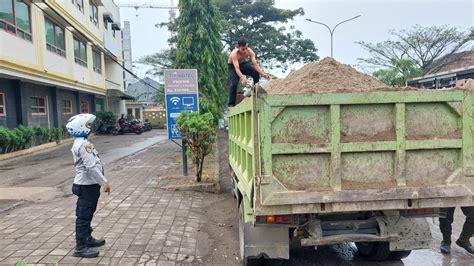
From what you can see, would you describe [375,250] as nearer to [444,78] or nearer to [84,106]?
[444,78]

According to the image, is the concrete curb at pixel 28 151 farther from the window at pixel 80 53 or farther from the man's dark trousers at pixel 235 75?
the man's dark trousers at pixel 235 75

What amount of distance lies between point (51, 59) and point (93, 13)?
1112cm

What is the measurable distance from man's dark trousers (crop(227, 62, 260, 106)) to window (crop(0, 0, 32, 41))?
447 inches

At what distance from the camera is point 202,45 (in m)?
14.1

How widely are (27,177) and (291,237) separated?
856 cm

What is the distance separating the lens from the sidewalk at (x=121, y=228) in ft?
13.6

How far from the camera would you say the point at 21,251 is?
4211 mm

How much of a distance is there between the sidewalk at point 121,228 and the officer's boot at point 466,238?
3089 millimetres

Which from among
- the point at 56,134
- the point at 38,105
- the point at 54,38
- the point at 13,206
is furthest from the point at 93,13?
the point at 13,206

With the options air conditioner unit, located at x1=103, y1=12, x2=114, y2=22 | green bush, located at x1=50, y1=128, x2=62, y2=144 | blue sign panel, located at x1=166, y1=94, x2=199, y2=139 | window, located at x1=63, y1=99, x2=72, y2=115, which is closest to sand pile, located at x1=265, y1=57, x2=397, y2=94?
blue sign panel, located at x1=166, y1=94, x2=199, y2=139

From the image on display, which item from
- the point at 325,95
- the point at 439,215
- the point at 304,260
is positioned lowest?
the point at 304,260

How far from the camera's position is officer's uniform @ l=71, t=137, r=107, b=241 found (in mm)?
4051

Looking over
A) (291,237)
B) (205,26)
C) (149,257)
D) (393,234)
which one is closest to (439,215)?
(393,234)

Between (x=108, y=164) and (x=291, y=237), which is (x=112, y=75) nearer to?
(x=108, y=164)
